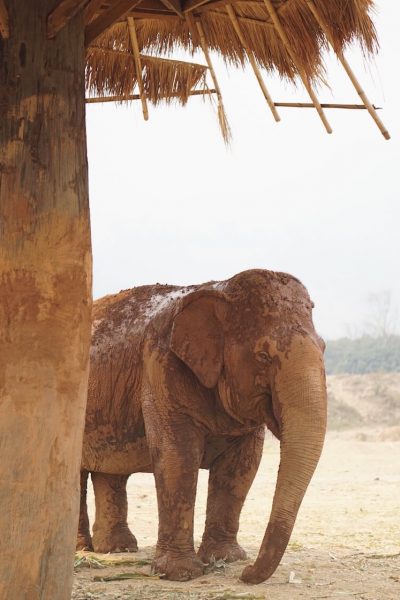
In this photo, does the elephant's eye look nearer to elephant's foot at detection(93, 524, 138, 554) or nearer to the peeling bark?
the peeling bark

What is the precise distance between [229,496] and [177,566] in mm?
866

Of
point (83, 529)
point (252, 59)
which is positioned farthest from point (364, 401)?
point (252, 59)

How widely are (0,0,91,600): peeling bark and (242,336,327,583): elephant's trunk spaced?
152 cm

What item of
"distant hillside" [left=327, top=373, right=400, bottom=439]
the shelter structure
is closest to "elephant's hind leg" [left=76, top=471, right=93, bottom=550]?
the shelter structure

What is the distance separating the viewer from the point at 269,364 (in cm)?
690

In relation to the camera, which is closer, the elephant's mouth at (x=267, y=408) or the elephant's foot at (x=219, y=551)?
the elephant's mouth at (x=267, y=408)

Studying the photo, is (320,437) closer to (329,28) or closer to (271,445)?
(329,28)

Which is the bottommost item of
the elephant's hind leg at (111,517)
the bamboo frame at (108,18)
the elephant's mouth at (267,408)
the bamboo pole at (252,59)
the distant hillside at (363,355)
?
the elephant's hind leg at (111,517)

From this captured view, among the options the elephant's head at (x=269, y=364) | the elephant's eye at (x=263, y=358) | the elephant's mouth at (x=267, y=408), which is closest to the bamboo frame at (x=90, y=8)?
the elephant's head at (x=269, y=364)

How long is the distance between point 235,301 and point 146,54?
7.49 feet

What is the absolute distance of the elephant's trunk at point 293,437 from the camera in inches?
254

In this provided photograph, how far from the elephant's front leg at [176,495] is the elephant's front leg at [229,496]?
469 mm

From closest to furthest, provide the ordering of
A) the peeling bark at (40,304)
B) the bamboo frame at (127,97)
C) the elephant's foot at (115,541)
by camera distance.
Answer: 1. the peeling bark at (40,304)
2. the bamboo frame at (127,97)
3. the elephant's foot at (115,541)

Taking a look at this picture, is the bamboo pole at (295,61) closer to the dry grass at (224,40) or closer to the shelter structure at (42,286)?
the dry grass at (224,40)
